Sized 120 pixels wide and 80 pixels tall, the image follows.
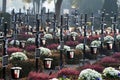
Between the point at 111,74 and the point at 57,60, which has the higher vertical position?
the point at 111,74

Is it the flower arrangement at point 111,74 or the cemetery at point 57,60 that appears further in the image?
the flower arrangement at point 111,74

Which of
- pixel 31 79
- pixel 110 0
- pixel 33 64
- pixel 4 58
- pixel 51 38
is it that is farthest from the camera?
pixel 110 0

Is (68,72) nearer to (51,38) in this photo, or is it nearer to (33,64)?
(33,64)

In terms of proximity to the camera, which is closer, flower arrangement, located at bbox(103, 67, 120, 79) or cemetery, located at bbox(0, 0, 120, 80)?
cemetery, located at bbox(0, 0, 120, 80)

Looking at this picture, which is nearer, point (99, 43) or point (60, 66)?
point (60, 66)

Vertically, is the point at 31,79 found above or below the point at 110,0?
below

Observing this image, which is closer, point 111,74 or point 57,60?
point 111,74

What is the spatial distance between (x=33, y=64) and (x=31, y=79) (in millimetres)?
4179

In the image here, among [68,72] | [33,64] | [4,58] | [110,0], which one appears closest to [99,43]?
[33,64]

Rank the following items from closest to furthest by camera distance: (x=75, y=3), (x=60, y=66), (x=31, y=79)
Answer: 1. (x=31, y=79)
2. (x=60, y=66)
3. (x=75, y=3)

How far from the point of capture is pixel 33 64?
2138 centimetres

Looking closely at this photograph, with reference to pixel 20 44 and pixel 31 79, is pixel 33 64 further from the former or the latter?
pixel 20 44

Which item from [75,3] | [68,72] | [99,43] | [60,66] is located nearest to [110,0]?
[75,3]

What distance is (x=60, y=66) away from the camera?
23547 millimetres
